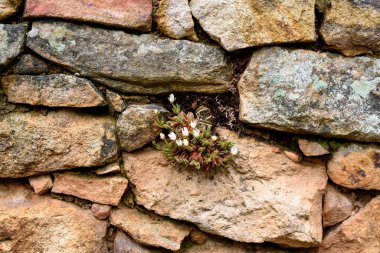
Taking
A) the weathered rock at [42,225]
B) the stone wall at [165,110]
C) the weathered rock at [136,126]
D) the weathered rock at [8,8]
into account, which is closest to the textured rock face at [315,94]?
the stone wall at [165,110]

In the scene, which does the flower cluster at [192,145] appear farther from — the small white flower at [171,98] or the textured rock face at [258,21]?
the textured rock face at [258,21]

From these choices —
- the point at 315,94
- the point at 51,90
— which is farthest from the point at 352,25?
the point at 51,90

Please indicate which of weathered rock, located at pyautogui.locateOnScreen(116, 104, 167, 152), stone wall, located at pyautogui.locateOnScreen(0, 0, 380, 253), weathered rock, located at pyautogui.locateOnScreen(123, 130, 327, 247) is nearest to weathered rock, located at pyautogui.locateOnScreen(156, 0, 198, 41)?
stone wall, located at pyautogui.locateOnScreen(0, 0, 380, 253)

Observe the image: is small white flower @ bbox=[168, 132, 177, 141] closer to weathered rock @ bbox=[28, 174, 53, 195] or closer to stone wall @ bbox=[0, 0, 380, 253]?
stone wall @ bbox=[0, 0, 380, 253]

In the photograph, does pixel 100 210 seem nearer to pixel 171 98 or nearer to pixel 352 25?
pixel 171 98

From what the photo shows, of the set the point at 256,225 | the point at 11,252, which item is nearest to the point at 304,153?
the point at 256,225
